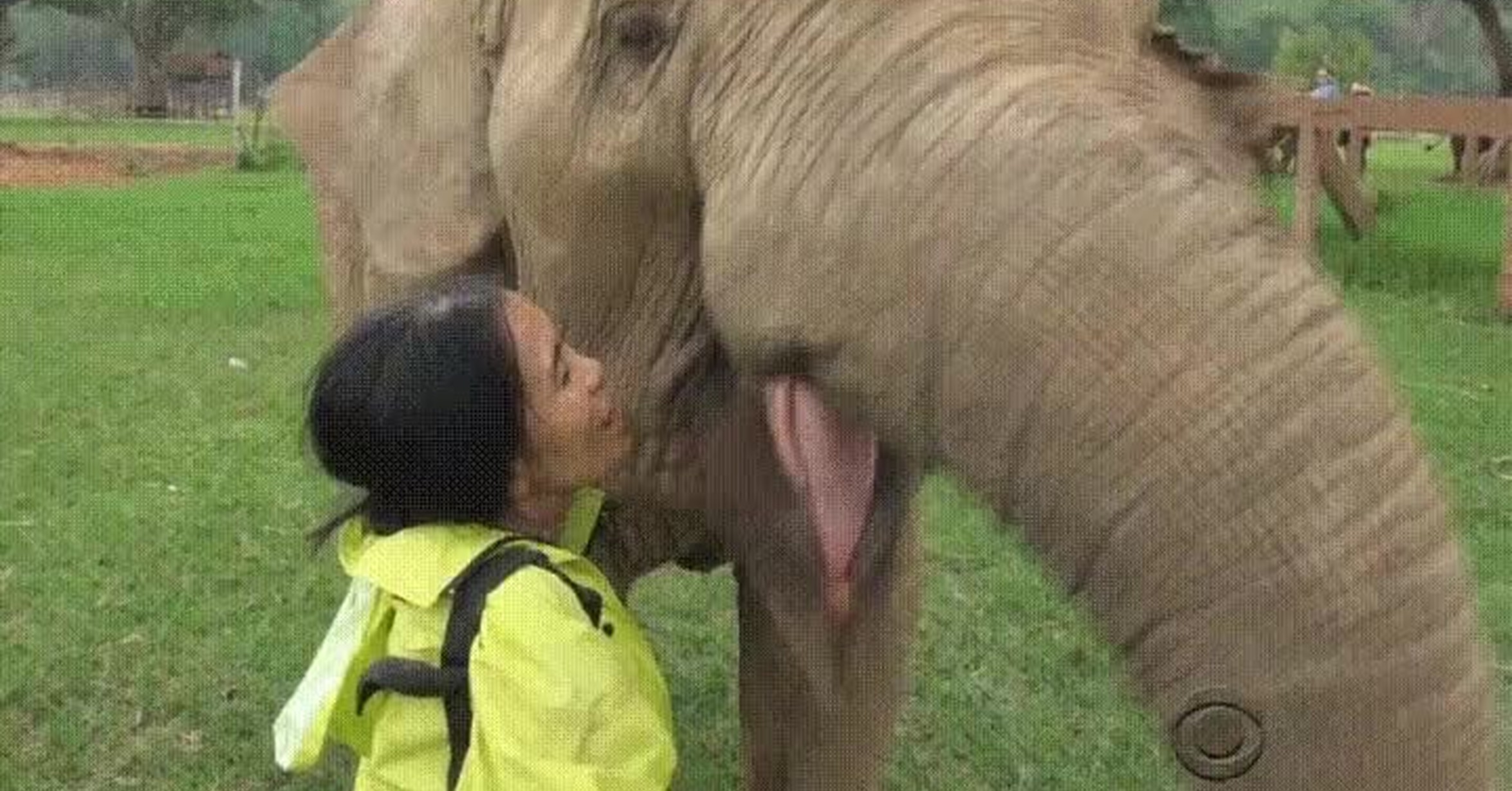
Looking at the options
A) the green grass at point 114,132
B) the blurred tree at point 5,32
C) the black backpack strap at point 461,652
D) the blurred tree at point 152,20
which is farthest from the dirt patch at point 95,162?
the black backpack strap at point 461,652

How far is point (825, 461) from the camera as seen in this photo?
2373mm

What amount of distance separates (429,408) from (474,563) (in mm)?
153

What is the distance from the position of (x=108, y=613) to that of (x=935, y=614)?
1907 mm

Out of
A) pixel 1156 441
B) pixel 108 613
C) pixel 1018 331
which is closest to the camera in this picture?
pixel 1156 441

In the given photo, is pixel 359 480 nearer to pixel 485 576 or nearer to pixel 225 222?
pixel 485 576

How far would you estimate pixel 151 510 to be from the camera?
21.7ft

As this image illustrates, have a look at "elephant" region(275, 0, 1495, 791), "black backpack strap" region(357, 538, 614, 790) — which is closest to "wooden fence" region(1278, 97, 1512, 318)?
"elephant" region(275, 0, 1495, 791)

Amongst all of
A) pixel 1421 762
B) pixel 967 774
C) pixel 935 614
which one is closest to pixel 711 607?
pixel 935 614

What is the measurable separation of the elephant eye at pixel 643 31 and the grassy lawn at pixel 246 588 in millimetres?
634

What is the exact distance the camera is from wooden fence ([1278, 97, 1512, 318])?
11562 mm

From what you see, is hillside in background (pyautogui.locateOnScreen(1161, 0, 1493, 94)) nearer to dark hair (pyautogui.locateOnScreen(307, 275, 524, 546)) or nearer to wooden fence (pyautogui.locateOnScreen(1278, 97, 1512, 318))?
wooden fence (pyautogui.locateOnScreen(1278, 97, 1512, 318))

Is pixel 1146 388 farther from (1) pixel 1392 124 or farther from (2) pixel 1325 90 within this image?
(2) pixel 1325 90

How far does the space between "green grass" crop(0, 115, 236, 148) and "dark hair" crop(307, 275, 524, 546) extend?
101ft

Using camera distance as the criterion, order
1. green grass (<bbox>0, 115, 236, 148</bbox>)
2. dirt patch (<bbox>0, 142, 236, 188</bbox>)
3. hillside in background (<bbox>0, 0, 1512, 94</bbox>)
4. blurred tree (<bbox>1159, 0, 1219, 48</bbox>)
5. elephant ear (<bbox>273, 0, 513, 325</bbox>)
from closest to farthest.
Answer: elephant ear (<bbox>273, 0, 513, 325</bbox>) < dirt patch (<bbox>0, 142, 236, 188</bbox>) < blurred tree (<bbox>1159, 0, 1219, 48</bbox>) < green grass (<bbox>0, 115, 236, 148</bbox>) < hillside in background (<bbox>0, 0, 1512, 94</bbox>)
